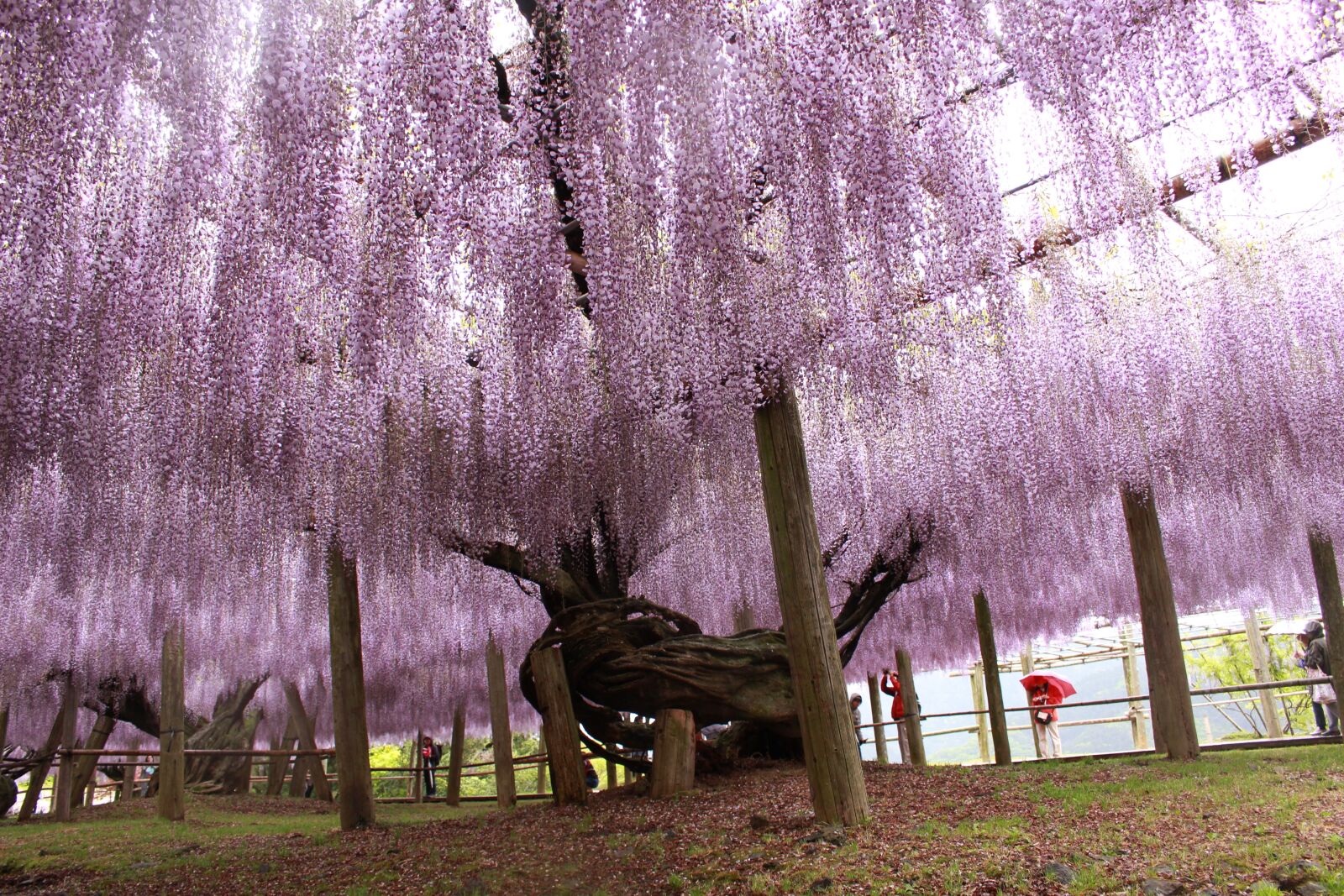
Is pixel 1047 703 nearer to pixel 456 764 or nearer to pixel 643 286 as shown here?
pixel 456 764

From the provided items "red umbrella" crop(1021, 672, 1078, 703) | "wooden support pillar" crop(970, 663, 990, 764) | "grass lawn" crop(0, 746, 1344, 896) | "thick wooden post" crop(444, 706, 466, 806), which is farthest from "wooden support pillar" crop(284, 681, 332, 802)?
"wooden support pillar" crop(970, 663, 990, 764)

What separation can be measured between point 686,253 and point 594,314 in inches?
22.5

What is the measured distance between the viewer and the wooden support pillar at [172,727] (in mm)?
9188

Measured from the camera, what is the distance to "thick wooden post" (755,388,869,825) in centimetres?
478

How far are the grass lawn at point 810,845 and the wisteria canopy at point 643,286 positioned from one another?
2.40m

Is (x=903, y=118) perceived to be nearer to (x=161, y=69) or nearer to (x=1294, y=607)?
(x=161, y=69)

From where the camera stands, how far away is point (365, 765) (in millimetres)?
7367

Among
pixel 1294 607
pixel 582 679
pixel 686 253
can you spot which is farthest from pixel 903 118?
pixel 1294 607

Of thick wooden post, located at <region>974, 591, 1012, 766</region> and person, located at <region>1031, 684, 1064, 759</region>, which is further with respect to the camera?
person, located at <region>1031, 684, 1064, 759</region>

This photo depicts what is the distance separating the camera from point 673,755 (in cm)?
680

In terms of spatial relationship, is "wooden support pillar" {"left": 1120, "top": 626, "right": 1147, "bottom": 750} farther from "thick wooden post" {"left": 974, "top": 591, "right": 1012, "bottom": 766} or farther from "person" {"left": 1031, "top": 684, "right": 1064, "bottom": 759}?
"thick wooden post" {"left": 974, "top": 591, "right": 1012, "bottom": 766}

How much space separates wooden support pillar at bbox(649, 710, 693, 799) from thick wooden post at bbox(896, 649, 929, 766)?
4.83 metres

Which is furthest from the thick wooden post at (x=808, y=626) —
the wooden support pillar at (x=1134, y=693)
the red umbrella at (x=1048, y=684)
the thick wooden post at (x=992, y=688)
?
the wooden support pillar at (x=1134, y=693)

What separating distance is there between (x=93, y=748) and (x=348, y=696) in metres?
10.7
